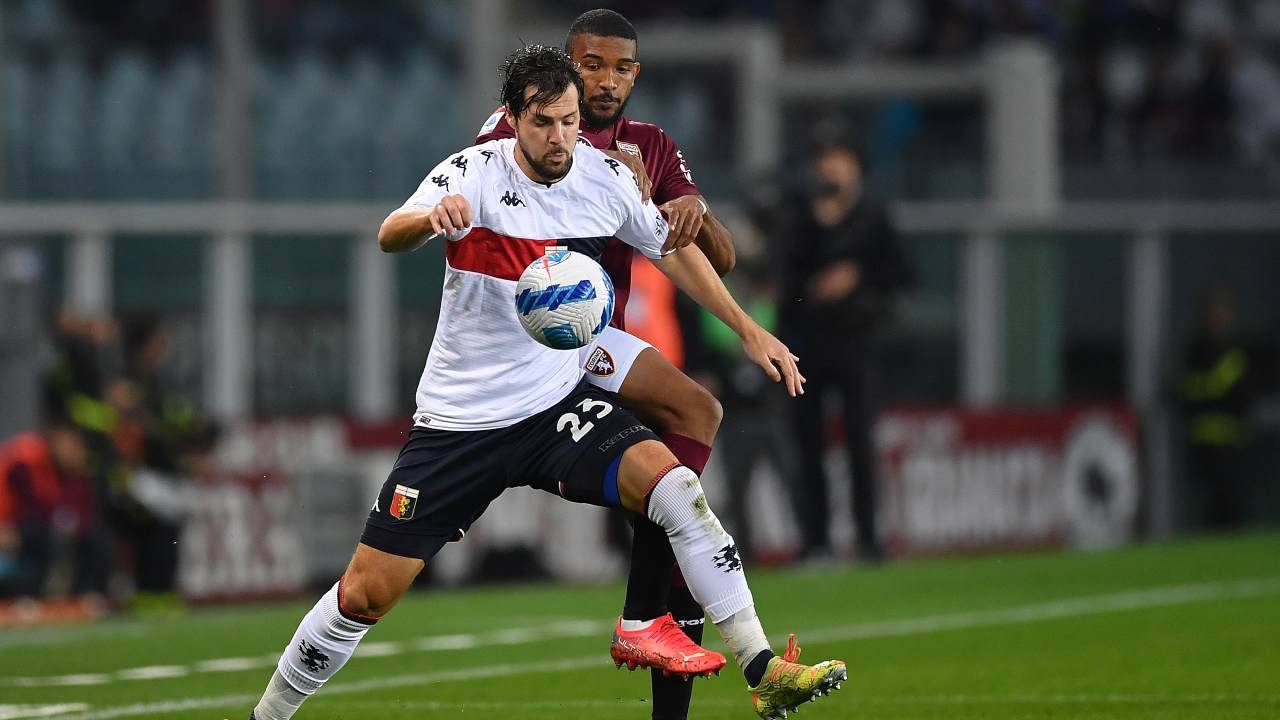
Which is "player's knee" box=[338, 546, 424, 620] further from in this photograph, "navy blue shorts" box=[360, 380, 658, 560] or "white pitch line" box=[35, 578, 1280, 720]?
"white pitch line" box=[35, 578, 1280, 720]

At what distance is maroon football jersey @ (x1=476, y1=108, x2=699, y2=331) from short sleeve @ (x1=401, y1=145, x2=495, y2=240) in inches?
15.3

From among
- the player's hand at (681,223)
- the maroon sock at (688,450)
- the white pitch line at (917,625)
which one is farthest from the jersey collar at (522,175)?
the white pitch line at (917,625)

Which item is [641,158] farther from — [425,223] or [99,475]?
[99,475]

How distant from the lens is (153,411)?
1330cm

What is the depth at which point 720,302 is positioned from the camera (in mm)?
6574

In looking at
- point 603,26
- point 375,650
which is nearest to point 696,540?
point 603,26

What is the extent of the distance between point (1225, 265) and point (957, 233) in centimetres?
275

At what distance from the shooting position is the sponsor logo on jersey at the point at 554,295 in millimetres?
6043

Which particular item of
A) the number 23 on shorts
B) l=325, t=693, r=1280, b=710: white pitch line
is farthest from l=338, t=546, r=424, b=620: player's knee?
l=325, t=693, r=1280, b=710: white pitch line

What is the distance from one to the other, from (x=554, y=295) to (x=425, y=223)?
0.42 metres

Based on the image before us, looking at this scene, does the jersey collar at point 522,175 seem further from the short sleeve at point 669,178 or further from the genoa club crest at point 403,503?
the genoa club crest at point 403,503

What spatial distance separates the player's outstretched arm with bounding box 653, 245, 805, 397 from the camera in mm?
6500

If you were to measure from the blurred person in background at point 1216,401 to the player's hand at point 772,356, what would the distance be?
11853 mm

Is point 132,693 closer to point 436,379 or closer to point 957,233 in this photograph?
point 436,379
